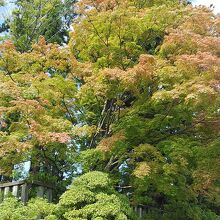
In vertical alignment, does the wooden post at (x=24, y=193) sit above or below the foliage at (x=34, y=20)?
below

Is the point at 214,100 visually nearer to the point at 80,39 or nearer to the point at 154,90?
the point at 154,90

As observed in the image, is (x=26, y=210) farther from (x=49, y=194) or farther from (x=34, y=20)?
(x=34, y=20)

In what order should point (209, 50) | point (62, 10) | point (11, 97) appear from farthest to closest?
point (62, 10)
point (11, 97)
point (209, 50)

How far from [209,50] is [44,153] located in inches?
164

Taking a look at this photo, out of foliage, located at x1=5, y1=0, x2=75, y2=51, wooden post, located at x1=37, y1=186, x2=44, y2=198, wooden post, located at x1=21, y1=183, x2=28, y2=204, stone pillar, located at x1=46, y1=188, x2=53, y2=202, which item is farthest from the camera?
foliage, located at x1=5, y1=0, x2=75, y2=51

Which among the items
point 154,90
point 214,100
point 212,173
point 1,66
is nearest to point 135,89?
point 154,90

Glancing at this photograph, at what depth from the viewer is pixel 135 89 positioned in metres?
7.87

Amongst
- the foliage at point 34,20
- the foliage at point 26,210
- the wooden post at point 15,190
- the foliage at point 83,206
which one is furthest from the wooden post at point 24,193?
the foliage at point 34,20

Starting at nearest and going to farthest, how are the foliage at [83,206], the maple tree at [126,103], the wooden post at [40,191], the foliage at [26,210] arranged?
1. the foliage at [83,206]
2. the foliage at [26,210]
3. the maple tree at [126,103]
4. the wooden post at [40,191]

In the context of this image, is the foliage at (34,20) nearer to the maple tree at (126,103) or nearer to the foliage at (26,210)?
the maple tree at (126,103)

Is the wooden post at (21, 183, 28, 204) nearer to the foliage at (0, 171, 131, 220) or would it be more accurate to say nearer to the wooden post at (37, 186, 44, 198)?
the wooden post at (37, 186, 44, 198)

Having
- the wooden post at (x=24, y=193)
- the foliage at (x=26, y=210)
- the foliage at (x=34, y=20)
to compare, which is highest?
the foliage at (x=34, y=20)

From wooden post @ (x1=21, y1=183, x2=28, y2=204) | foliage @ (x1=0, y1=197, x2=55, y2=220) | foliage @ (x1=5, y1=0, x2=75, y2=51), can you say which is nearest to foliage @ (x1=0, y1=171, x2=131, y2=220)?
foliage @ (x1=0, y1=197, x2=55, y2=220)

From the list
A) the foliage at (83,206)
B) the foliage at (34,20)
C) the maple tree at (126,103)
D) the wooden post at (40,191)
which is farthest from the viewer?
the foliage at (34,20)
